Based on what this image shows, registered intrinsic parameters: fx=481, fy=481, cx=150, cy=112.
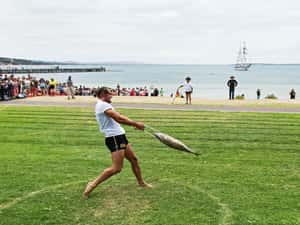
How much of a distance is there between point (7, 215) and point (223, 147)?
6759mm

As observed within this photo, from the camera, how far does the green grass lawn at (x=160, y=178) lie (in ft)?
22.7

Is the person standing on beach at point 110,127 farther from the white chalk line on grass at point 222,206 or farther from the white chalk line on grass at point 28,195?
the white chalk line on grass at point 222,206

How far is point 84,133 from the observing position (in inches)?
593

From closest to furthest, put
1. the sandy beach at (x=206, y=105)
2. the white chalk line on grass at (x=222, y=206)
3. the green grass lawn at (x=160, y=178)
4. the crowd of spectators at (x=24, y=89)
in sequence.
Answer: the white chalk line on grass at (x=222, y=206) < the green grass lawn at (x=160, y=178) < the sandy beach at (x=206, y=105) < the crowd of spectators at (x=24, y=89)

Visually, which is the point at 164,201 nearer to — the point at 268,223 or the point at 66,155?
the point at 268,223

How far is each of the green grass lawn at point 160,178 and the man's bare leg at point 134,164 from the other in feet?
0.56

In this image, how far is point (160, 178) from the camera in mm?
9039

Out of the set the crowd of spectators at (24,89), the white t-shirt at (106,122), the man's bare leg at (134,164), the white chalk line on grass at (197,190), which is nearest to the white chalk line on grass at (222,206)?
the white chalk line on grass at (197,190)

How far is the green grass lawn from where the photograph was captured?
6.93 m

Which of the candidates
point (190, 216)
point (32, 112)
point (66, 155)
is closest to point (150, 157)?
point (66, 155)

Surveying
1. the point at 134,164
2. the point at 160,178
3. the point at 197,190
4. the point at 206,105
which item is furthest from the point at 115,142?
the point at 206,105

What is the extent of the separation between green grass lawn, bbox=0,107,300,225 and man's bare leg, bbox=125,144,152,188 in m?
0.17

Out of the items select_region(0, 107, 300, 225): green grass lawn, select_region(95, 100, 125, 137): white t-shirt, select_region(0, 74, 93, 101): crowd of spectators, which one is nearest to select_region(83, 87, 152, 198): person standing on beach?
select_region(95, 100, 125, 137): white t-shirt

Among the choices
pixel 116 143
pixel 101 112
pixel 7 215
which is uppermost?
pixel 101 112
